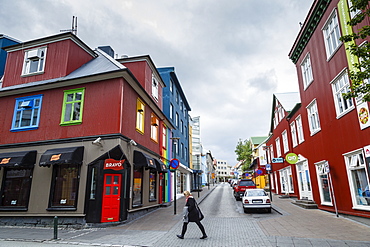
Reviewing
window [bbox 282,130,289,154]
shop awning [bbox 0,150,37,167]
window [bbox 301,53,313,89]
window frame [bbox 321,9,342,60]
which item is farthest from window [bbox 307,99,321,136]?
shop awning [bbox 0,150,37,167]

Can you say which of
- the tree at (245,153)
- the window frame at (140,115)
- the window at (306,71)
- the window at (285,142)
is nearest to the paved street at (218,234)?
the window frame at (140,115)

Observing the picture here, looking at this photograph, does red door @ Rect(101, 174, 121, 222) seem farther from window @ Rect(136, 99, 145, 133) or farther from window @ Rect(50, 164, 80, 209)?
window @ Rect(136, 99, 145, 133)

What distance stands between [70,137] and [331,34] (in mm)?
14783

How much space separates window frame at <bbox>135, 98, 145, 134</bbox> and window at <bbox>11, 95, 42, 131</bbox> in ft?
17.8

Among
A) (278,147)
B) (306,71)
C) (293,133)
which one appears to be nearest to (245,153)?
(278,147)

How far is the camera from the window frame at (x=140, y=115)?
14398 millimetres

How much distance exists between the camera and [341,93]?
11.3 m

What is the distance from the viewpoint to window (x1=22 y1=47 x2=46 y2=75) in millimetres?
14875

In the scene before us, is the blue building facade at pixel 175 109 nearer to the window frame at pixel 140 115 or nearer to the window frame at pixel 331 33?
the window frame at pixel 140 115

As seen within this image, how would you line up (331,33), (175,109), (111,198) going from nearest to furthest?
(111,198) → (331,33) → (175,109)

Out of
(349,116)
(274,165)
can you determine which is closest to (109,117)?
(349,116)

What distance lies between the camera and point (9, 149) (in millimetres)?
13758

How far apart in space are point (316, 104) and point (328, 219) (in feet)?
22.3

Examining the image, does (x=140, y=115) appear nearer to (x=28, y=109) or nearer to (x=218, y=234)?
(x=28, y=109)
